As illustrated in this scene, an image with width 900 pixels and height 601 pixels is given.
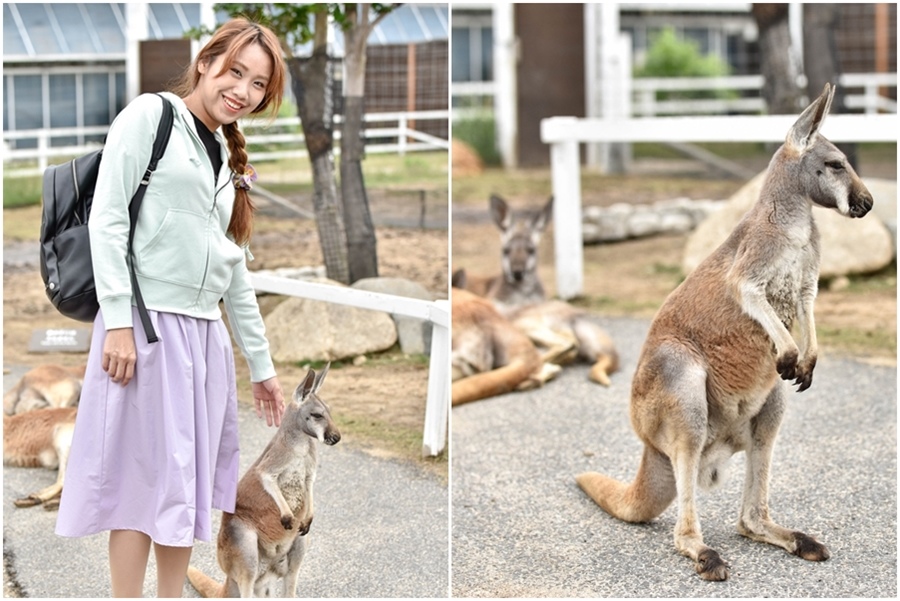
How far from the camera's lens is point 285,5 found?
428 centimetres

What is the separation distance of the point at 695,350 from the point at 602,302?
4.09 metres

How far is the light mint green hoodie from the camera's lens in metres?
2.64

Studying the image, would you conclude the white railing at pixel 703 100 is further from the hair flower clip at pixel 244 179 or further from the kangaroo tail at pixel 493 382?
the hair flower clip at pixel 244 179

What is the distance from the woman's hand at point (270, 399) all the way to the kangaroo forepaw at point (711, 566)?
55.2 inches

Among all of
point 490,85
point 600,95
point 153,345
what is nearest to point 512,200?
point 600,95

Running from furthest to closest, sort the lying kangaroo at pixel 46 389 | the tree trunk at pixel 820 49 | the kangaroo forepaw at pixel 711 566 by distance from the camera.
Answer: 1. the tree trunk at pixel 820 49
2. the lying kangaroo at pixel 46 389
3. the kangaroo forepaw at pixel 711 566

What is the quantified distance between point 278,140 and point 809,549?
2.52m

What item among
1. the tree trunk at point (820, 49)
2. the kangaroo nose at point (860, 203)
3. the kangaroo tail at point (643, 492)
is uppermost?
the tree trunk at point (820, 49)

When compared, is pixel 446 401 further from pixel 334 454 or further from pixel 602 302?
pixel 602 302

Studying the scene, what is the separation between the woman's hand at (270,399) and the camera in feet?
10.2

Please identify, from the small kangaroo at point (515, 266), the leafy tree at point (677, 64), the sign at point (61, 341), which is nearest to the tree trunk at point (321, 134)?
the sign at point (61, 341)

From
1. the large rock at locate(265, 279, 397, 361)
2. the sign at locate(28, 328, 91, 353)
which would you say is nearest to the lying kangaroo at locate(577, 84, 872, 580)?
the large rock at locate(265, 279, 397, 361)

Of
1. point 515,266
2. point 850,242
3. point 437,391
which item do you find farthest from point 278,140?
point 850,242

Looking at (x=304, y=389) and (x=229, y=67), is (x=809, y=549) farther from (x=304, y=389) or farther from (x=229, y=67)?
(x=229, y=67)
